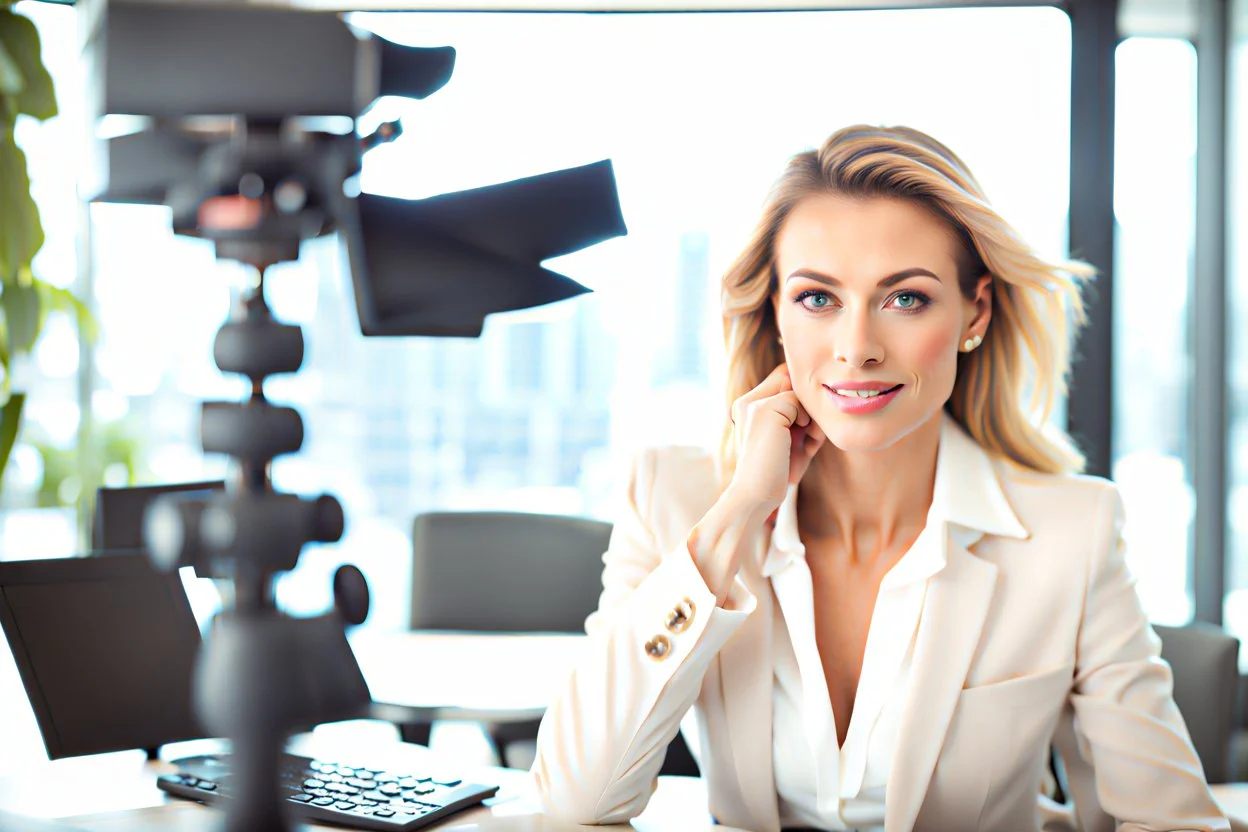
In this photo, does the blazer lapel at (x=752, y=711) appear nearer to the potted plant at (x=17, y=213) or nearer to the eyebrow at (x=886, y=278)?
the eyebrow at (x=886, y=278)

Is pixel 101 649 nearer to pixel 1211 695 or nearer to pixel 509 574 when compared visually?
pixel 509 574

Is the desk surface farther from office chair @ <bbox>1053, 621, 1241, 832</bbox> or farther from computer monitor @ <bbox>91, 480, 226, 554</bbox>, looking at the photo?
computer monitor @ <bbox>91, 480, 226, 554</bbox>

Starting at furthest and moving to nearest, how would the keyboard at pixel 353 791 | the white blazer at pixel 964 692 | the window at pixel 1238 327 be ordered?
the window at pixel 1238 327 → the white blazer at pixel 964 692 → the keyboard at pixel 353 791

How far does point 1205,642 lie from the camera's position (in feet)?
6.00

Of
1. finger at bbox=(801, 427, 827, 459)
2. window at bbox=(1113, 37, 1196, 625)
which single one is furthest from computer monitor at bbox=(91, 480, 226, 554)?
→ window at bbox=(1113, 37, 1196, 625)

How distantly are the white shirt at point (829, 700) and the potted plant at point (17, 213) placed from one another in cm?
182

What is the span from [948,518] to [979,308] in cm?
37

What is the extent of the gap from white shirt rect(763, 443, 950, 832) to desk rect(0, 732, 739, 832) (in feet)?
0.54

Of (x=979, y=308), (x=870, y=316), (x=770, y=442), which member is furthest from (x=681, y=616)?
(x=979, y=308)

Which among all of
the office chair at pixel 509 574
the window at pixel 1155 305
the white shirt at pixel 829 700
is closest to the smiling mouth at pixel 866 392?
the white shirt at pixel 829 700

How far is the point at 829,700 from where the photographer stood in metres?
1.54

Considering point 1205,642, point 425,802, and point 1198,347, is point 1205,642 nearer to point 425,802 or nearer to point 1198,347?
point 425,802

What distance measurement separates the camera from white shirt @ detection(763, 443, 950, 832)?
1522 millimetres

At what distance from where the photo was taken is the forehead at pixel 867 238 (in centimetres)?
161
